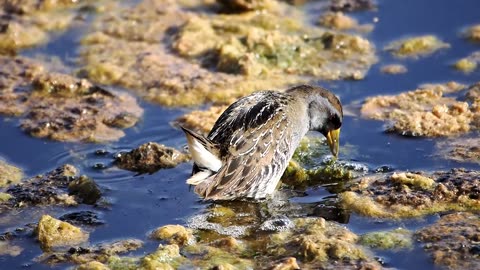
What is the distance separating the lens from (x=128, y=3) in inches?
426

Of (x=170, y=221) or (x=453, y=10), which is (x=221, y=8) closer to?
(x=453, y=10)

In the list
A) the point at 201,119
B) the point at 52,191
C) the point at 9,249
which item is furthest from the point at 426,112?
the point at 9,249

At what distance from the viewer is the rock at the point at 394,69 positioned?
940cm

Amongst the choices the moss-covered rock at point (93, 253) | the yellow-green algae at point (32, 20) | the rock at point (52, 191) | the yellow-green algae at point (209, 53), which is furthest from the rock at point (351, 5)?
the moss-covered rock at point (93, 253)

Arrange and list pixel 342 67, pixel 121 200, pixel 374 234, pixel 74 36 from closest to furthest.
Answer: pixel 374 234, pixel 121 200, pixel 342 67, pixel 74 36

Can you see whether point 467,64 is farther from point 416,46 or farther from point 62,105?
point 62,105


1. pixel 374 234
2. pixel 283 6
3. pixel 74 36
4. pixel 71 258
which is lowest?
pixel 71 258

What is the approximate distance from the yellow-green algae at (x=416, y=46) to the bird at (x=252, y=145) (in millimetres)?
2184

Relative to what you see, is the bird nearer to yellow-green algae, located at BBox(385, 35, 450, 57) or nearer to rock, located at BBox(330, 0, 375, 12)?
yellow-green algae, located at BBox(385, 35, 450, 57)

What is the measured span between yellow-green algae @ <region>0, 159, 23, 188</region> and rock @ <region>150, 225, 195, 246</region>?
60.8 inches

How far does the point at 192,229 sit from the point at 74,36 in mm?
4052

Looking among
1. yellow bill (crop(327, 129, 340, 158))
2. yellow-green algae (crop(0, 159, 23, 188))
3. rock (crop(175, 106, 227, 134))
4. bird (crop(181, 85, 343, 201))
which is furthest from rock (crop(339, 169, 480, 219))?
yellow-green algae (crop(0, 159, 23, 188))

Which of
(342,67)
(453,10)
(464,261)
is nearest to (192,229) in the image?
(464,261)

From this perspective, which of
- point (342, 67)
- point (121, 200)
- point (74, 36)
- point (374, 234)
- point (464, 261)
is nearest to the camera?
point (464, 261)
